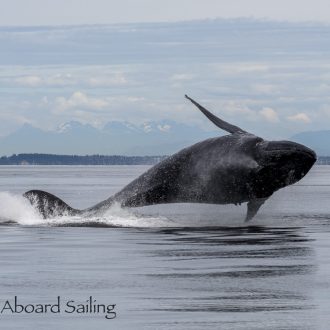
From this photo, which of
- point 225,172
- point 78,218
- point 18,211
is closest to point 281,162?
point 225,172

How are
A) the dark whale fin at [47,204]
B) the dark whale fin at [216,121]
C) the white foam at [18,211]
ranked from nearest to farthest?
the dark whale fin at [216,121] → the dark whale fin at [47,204] → the white foam at [18,211]

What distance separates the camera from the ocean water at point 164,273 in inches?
511

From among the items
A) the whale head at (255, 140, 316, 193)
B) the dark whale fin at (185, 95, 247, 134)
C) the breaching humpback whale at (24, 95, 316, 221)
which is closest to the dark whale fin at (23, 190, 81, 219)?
the breaching humpback whale at (24, 95, 316, 221)

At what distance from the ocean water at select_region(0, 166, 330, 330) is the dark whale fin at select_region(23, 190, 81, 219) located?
0.32 meters

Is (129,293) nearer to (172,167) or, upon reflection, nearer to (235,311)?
(235,311)

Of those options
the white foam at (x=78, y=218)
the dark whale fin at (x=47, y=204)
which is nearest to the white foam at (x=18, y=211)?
the white foam at (x=78, y=218)

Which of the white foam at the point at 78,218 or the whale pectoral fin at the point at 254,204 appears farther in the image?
the white foam at the point at 78,218

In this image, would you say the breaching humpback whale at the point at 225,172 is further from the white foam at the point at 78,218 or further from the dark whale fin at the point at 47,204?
the dark whale fin at the point at 47,204

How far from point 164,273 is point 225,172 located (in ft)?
28.4

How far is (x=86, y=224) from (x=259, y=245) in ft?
22.2

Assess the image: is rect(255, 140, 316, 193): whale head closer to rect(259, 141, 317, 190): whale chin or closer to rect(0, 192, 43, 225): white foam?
rect(259, 141, 317, 190): whale chin

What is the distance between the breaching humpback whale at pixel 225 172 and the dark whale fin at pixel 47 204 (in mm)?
1888

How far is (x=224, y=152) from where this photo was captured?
25.6 m

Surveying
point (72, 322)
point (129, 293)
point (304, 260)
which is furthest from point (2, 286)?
point (304, 260)
